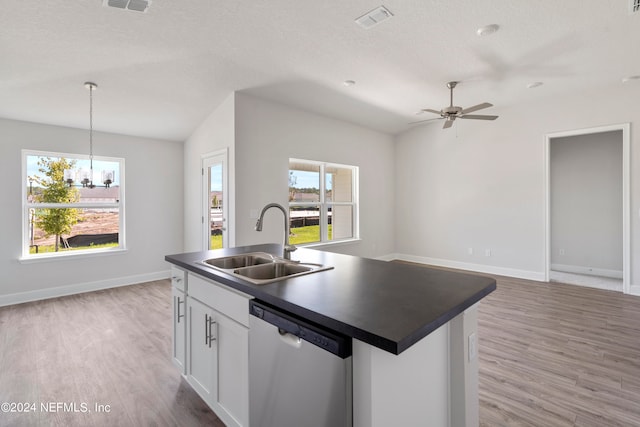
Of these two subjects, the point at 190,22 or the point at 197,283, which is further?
the point at 190,22

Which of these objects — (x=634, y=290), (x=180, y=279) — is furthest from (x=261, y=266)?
(x=634, y=290)

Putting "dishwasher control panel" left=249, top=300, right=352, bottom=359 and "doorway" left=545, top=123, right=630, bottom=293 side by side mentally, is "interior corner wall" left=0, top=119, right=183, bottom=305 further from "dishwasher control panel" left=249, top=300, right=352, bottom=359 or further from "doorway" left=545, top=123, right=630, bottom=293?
"doorway" left=545, top=123, right=630, bottom=293

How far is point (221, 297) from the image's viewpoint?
167cm

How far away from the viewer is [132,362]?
2541 mm

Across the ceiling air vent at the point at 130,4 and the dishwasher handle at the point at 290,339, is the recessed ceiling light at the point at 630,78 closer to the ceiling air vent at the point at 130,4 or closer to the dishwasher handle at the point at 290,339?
the dishwasher handle at the point at 290,339

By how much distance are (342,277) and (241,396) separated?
2.57 feet

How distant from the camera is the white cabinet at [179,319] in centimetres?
208

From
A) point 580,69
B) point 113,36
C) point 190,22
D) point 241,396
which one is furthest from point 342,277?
point 580,69

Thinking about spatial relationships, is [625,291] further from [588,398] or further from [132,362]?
[132,362]

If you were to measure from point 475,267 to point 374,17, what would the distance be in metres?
4.71

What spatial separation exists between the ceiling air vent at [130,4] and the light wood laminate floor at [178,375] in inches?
113

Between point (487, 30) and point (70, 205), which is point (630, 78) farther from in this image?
point (70, 205)

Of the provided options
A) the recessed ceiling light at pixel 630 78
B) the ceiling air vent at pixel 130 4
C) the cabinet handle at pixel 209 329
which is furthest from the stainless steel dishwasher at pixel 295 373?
the recessed ceiling light at pixel 630 78

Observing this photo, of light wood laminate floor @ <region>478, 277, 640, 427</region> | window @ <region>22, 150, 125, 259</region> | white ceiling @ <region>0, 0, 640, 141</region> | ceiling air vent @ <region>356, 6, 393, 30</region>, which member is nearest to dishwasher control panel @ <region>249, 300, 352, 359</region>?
light wood laminate floor @ <region>478, 277, 640, 427</region>
